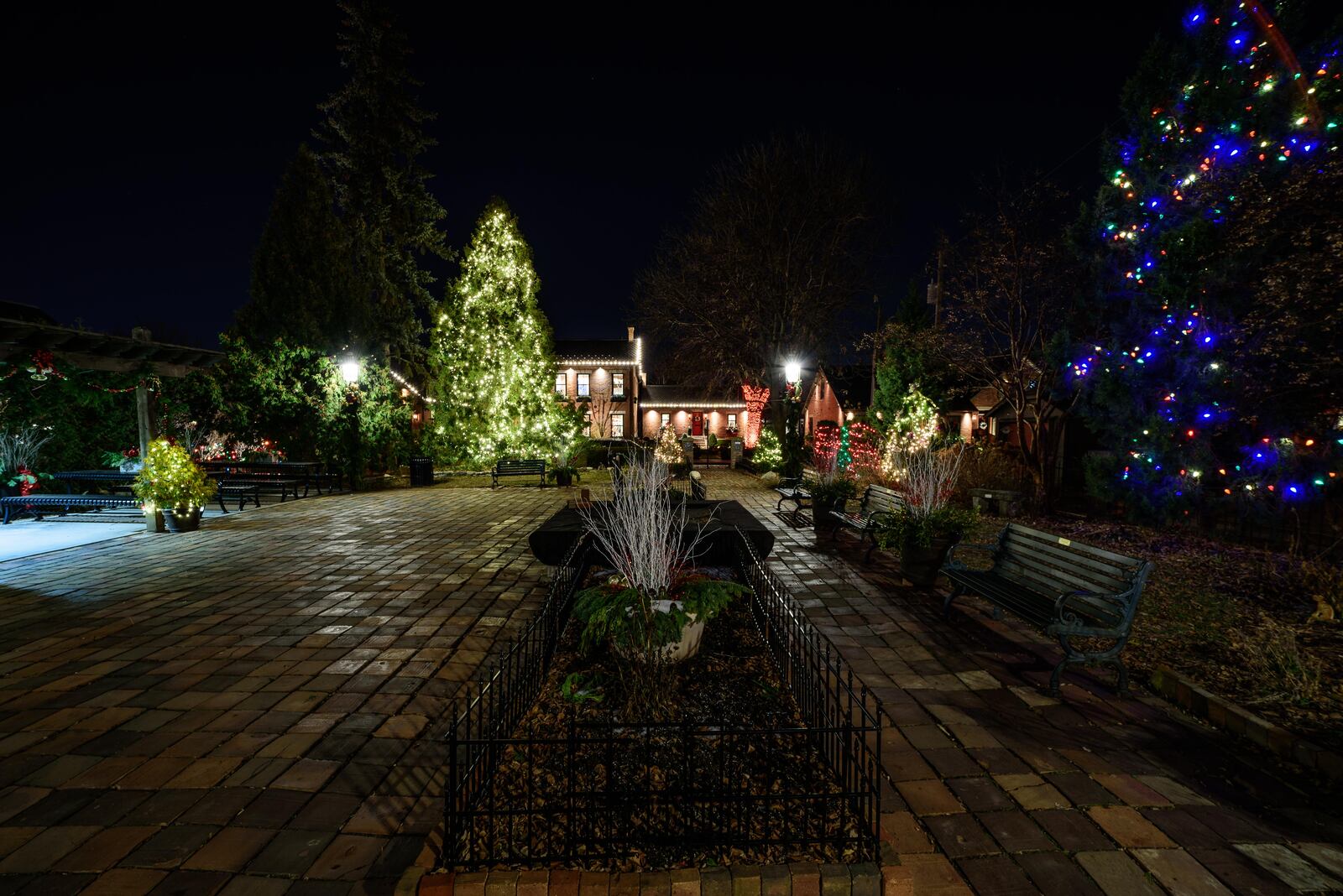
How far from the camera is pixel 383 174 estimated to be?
23250 millimetres

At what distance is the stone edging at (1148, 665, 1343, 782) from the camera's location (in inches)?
112

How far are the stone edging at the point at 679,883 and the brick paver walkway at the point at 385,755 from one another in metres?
0.23

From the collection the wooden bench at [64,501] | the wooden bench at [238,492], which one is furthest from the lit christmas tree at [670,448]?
the wooden bench at [64,501]

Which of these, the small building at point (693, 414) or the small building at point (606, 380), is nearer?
the small building at point (606, 380)

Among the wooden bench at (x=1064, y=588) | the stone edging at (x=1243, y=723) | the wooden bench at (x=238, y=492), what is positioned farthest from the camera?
the wooden bench at (x=238, y=492)

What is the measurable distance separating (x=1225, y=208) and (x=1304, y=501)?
3.99 m

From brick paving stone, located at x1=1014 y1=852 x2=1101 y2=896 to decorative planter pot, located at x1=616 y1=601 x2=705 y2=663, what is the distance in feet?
6.06

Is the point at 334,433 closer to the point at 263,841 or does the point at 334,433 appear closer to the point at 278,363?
the point at 278,363

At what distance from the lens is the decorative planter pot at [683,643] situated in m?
3.53

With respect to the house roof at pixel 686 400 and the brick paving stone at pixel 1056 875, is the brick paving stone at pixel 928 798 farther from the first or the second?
the house roof at pixel 686 400

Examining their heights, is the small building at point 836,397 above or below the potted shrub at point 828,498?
above

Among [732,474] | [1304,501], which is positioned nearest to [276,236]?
[732,474]

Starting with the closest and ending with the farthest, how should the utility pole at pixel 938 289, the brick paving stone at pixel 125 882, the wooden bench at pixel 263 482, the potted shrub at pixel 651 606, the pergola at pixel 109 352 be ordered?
1. the brick paving stone at pixel 125 882
2. the potted shrub at pixel 651 606
3. the pergola at pixel 109 352
4. the wooden bench at pixel 263 482
5. the utility pole at pixel 938 289

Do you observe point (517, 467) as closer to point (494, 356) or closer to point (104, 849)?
point (494, 356)
